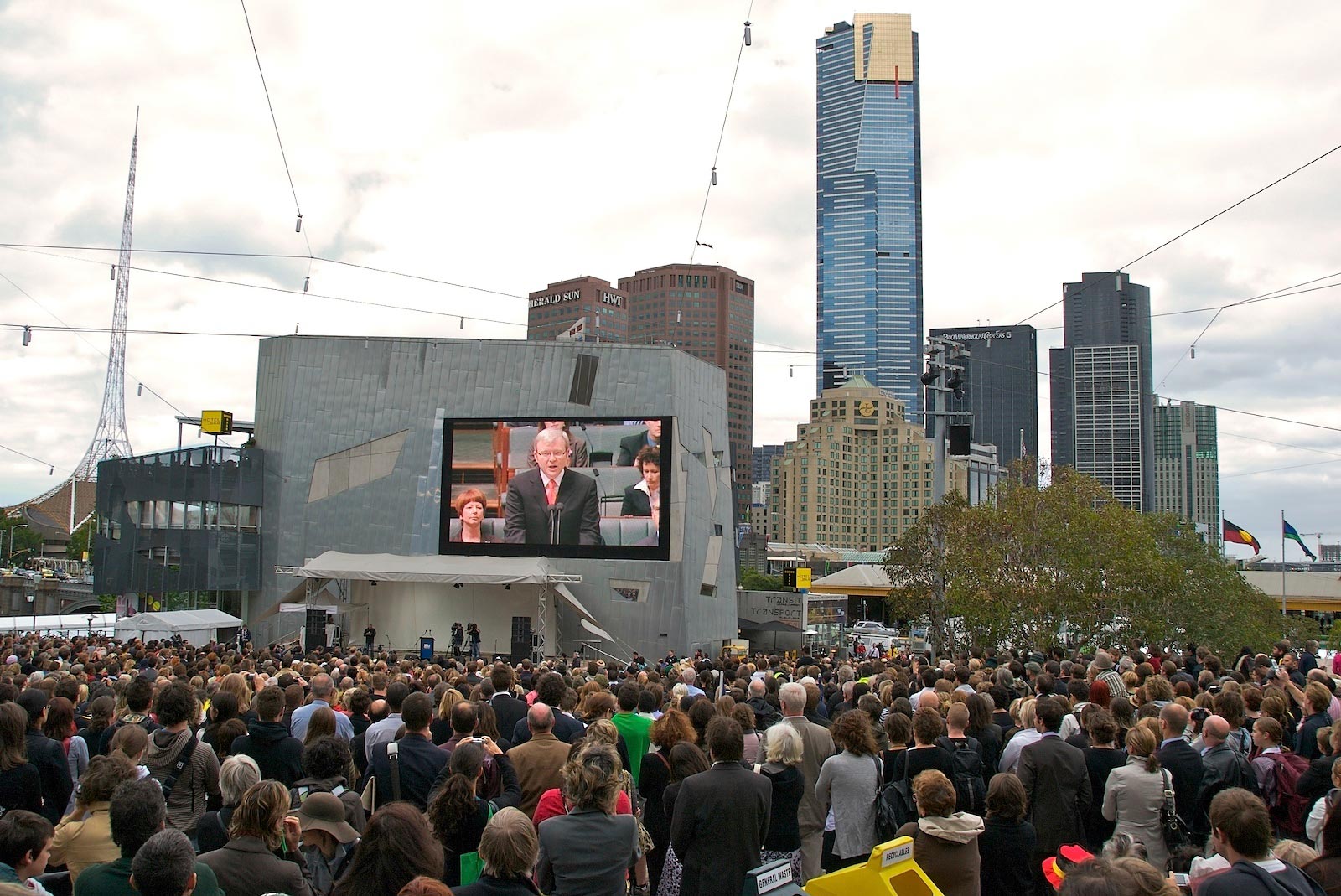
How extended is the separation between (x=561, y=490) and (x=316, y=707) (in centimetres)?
2768

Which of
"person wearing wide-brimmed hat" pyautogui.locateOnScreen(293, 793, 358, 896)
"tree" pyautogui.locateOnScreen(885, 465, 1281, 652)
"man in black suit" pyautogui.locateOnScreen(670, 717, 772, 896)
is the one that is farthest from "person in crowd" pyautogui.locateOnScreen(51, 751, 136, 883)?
"tree" pyautogui.locateOnScreen(885, 465, 1281, 652)

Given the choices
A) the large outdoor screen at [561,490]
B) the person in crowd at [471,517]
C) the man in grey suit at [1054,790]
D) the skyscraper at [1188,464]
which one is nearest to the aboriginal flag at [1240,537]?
the large outdoor screen at [561,490]

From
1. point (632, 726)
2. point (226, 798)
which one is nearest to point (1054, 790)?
point (632, 726)

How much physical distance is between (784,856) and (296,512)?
3751cm

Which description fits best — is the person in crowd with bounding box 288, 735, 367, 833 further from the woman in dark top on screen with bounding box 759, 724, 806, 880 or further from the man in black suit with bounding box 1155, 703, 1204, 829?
the man in black suit with bounding box 1155, 703, 1204, 829

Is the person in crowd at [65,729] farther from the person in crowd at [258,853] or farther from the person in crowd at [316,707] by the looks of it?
the person in crowd at [258,853]

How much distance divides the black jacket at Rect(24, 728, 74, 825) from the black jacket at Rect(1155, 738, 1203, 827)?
7404 millimetres

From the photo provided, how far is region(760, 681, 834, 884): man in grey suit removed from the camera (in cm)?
679

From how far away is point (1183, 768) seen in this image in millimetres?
7031

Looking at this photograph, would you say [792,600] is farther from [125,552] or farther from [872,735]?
[872,735]

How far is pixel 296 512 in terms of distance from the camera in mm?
40344

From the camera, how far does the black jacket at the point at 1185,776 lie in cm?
702

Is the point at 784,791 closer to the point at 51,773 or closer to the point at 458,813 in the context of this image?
the point at 458,813

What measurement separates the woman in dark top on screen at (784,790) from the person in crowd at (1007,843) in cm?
118
